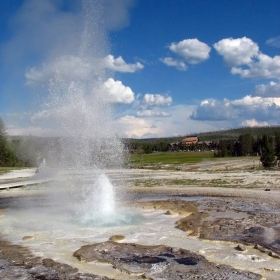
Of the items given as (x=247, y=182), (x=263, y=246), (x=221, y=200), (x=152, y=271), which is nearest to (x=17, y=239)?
(x=152, y=271)

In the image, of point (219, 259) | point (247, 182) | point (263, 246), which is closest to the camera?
point (219, 259)

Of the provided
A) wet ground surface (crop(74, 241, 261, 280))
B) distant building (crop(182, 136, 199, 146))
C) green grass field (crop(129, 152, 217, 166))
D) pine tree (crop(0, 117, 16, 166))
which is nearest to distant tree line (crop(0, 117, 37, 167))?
pine tree (crop(0, 117, 16, 166))

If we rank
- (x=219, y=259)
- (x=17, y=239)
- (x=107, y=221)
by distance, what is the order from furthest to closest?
(x=107, y=221) < (x=17, y=239) < (x=219, y=259)

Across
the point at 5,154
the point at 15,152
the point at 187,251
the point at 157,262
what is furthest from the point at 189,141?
the point at 157,262

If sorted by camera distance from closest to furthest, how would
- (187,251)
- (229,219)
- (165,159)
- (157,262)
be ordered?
(157,262) → (187,251) → (229,219) → (165,159)

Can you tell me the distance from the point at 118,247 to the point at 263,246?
3.99 m

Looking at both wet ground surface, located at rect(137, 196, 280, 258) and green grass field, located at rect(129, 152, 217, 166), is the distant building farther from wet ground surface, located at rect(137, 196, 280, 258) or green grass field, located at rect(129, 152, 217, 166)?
wet ground surface, located at rect(137, 196, 280, 258)

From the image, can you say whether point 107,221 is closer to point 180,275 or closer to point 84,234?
point 84,234

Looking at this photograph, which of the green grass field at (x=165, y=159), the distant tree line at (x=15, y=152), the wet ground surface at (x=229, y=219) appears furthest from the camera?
the green grass field at (x=165, y=159)

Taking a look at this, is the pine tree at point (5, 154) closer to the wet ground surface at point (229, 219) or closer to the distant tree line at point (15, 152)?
the distant tree line at point (15, 152)

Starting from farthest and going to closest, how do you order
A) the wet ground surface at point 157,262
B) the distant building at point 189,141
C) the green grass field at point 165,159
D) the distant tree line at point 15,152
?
the distant building at point 189,141 < the green grass field at point 165,159 < the distant tree line at point 15,152 < the wet ground surface at point 157,262

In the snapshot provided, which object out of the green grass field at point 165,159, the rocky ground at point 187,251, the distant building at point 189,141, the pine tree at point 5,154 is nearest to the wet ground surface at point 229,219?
the rocky ground at point 187,251

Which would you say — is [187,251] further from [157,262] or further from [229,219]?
[229,219]

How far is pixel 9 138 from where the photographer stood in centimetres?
7138
